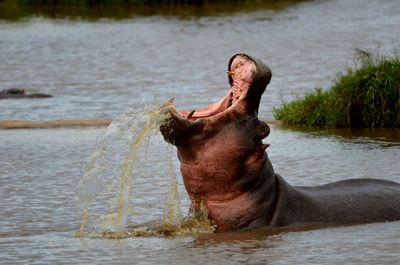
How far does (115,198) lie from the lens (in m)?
9.06

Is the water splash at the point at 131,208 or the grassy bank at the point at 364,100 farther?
the grassy bank at the point at 364,100

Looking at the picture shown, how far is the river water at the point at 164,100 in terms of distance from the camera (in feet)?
24.0

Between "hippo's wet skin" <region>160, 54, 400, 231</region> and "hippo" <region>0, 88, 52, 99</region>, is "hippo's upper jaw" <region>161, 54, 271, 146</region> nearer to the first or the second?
"hippo's wet skin" <region>160, 54, 400, 231</region>

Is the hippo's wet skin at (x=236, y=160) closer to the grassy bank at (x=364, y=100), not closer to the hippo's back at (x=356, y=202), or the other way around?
the hippo's back at (x=356, y=202)

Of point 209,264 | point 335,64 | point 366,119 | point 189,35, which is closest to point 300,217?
point 209,264

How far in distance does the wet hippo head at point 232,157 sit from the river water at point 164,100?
0.17 meters

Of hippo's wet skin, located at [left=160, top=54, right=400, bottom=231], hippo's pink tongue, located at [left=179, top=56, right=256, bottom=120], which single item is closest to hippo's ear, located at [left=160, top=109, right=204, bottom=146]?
hippo's wet skin, located at [left=160, top=54, right=400, bottom=231]

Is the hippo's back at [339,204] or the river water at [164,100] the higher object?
the hippo's back at [339,204]

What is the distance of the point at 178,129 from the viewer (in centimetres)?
748

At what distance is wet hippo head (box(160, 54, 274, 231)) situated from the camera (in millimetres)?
7527

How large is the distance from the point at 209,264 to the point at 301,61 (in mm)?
14766

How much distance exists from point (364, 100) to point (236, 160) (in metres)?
5.60

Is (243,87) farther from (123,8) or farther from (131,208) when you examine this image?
(123,8)

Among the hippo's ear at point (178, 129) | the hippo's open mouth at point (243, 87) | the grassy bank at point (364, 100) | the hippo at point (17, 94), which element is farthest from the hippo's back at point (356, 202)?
the hippo at point (17, 94)
